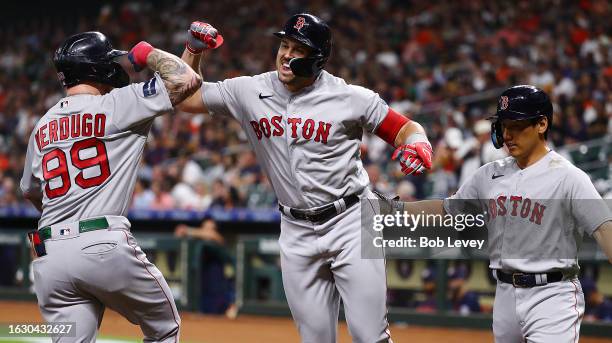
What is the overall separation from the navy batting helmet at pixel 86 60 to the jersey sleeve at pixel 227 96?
55cm

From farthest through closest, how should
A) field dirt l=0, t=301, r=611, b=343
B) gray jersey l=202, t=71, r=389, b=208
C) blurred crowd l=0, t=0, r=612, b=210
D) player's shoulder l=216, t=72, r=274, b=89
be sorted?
blurred crowd l=0, t=0, r=612, b=210
field dirt l=0, t=301, r=611, b=343
player's shoulder l=216, t=72, r=274, b=89
gray jersey l=202, t=71, r=389, b=208

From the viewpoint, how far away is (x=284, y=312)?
1073 cm

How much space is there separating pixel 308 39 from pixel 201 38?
592mm

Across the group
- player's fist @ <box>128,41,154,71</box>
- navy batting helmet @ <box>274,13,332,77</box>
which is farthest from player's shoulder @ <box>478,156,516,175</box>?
player's fist @ <box>128,41,154,71</box>

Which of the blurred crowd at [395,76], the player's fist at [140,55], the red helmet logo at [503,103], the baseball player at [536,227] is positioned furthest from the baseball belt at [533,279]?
the blurred crowd at [395,76]

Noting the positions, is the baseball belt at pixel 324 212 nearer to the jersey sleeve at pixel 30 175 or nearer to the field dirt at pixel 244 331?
the jersey sleeve at pixel 30 175

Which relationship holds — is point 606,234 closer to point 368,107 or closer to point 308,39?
point 368,107

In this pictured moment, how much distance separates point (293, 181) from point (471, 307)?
597 cm

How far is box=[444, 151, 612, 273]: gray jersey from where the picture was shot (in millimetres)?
4172

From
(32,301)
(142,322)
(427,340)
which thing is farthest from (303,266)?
(32,301)

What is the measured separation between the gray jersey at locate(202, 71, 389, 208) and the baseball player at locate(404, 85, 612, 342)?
743mm

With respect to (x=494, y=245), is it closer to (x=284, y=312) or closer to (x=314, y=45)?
(x=314, y=45)

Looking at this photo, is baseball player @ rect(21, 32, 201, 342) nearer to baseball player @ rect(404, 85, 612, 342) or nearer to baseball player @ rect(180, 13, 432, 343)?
baseball player @ rect(180, 13, 432, 343)

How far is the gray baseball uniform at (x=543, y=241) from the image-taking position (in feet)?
13.5
